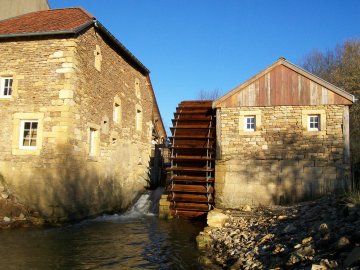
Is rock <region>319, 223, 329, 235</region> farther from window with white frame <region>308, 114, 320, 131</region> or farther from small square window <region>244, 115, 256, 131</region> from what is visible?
small square window <region>244, 115, 256, 131</region>

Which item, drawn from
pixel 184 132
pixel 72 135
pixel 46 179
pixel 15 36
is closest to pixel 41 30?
pixel 15 36

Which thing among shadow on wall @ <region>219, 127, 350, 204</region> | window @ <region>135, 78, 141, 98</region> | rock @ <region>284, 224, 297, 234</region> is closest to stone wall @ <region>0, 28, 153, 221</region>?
window @ <region>135, 78, 141, 98</region>

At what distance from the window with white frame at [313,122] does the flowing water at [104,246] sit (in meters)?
4.56

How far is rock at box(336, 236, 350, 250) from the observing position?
15.5ft

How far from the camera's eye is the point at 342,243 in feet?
15.6

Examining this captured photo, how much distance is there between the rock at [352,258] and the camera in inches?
157

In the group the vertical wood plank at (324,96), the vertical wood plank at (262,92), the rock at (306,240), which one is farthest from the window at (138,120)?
the rock at (306,240)

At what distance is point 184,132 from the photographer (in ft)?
43.5

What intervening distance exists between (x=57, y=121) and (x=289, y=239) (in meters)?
6.97

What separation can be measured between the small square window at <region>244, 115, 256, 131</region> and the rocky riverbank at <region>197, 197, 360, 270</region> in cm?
319

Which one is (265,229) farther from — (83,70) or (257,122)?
(83,70)

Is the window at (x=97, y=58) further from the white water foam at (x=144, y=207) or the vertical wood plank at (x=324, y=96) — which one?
the vertical wood plank at (x=324, y=96)

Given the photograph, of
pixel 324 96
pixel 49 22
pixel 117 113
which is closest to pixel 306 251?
pixel 324 96

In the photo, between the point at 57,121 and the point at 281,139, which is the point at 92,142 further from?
the point at 281,139
